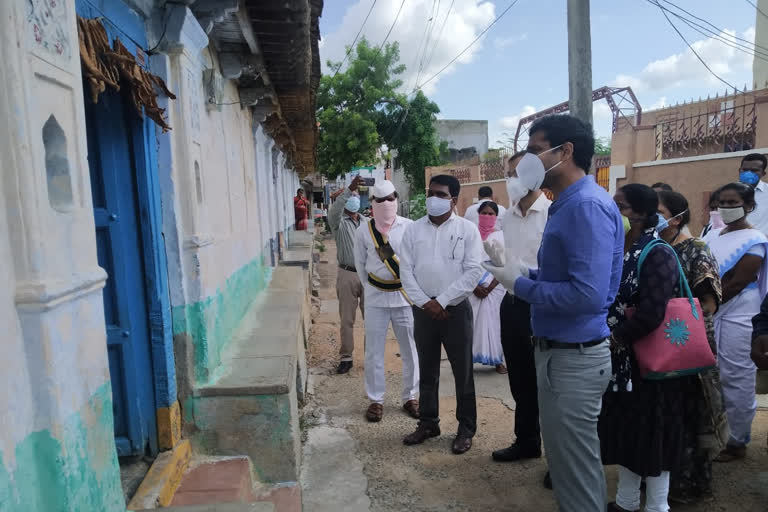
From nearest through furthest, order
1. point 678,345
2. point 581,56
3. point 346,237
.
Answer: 1. point 678,345
2. point 346,237
3. point 581,56

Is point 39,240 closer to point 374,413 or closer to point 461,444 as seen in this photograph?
point 461,444

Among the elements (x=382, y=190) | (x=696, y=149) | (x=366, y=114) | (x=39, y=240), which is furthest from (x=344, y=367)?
(x=366, y=114)

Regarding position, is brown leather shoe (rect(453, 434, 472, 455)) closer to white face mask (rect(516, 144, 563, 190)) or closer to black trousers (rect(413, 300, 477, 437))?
black trousers (rect(413, 300, 477, 437))

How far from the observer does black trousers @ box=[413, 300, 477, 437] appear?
3.79 metres

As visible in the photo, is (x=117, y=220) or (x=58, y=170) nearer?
(x=58, y=170)

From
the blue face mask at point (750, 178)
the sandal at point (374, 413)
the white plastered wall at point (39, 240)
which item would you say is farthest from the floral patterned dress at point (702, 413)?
the white plastered wall at point (39, 240)

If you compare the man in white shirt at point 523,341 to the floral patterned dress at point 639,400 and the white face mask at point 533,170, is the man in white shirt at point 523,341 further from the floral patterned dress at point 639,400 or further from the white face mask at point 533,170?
the white face mask at point 533,170

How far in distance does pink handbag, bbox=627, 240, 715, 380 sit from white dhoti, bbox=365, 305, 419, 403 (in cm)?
221

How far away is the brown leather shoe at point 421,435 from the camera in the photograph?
13.0 feet

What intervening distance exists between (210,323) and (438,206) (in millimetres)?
1721

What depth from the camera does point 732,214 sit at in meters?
Answer: 3.50

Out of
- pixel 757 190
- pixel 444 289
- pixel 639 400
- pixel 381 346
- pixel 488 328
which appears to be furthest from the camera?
pixel 488 328

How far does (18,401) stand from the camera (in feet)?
5.14

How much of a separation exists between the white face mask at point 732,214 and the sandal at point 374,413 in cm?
289
